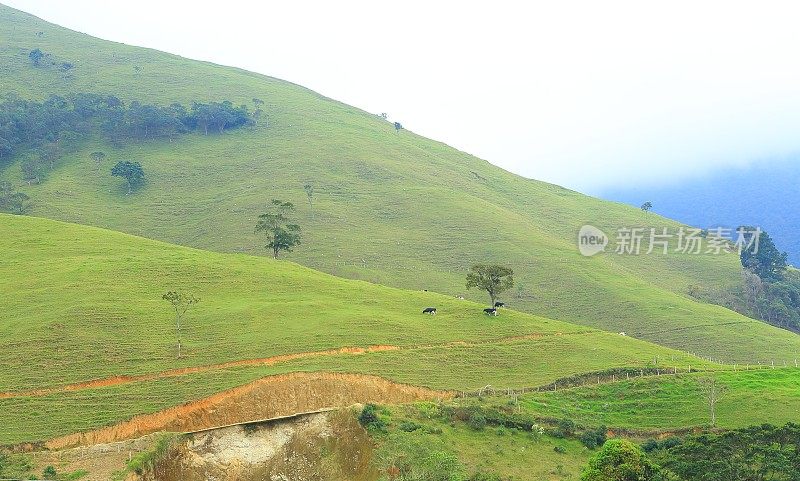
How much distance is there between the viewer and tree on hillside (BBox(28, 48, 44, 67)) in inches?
6845

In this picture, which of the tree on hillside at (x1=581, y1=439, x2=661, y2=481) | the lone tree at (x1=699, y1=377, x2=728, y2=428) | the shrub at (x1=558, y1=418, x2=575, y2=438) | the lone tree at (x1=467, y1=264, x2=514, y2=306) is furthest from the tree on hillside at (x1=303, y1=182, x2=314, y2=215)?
the tree on hillside at (x1=581, y1=439, x2=661, y2=481)

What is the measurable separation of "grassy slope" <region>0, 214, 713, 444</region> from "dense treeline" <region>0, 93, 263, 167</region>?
229ft

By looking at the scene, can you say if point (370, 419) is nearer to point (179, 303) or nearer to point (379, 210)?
point (179, 303)

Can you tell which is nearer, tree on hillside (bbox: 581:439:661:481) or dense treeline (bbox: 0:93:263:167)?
tree on hillside (bbox: 581:439:661:481)

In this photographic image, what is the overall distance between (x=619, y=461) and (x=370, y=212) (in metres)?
83.7

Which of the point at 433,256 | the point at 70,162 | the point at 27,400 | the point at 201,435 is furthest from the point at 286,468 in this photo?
the point at 70,162

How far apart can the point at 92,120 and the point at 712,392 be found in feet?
423

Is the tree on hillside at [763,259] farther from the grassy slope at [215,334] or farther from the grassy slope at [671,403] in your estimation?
the grassy slope at [671,403]

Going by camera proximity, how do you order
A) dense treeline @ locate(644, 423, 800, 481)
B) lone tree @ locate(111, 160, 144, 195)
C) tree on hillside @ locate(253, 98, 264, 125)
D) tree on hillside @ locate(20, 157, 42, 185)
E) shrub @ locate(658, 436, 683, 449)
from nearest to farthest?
dense treeline @ locate(644, 423, 800, 481)
shrub @ locate(658, 436, 683, 449)
lone tree @ locate(111, 160, 144, 195)
tree on hillside @ locate(20, 157, 42, 185)
tree on hillside @ locate(253, 98, 264, 125)

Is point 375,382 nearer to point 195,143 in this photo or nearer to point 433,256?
point 433,256

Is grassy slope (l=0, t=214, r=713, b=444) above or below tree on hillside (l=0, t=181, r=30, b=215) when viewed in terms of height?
below

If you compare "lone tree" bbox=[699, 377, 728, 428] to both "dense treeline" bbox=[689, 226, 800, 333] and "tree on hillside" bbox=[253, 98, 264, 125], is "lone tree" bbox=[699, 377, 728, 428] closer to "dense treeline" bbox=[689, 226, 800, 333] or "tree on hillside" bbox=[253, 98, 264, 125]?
"dense treeline" bbox=[689, 226, 800, 333]

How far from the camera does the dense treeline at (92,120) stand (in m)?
140

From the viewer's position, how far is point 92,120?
150m
